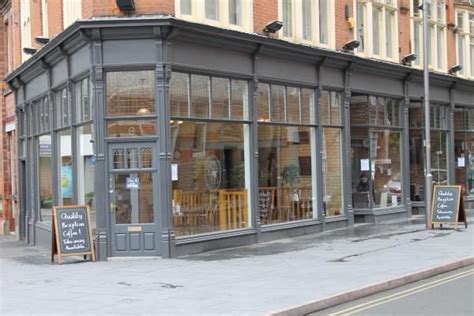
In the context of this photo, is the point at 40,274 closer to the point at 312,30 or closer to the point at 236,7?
the point at 236,7

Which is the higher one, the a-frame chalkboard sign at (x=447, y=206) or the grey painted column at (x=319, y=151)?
the grey painted column at (x=319, y=151)

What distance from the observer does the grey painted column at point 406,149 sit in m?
22.5

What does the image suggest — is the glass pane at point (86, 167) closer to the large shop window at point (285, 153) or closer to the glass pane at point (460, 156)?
the large shop window at point (285, 153)

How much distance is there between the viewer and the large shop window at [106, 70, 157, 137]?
14258mm

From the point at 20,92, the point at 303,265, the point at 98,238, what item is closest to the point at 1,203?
the point at 20,92

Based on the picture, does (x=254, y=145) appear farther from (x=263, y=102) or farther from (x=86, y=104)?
(x=86, y=104)

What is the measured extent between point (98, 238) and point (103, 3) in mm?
4878

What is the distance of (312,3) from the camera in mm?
18891

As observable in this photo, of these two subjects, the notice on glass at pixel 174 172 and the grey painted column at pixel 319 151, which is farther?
the grey painted column at pixel 319 151

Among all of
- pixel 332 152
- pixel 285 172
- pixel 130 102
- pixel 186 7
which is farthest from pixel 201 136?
pixel 332 152

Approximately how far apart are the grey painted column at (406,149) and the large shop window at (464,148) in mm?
4495

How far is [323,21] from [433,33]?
719 centimetres

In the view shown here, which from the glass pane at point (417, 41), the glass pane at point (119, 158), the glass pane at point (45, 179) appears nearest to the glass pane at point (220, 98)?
the glass pane at point (119, 158)

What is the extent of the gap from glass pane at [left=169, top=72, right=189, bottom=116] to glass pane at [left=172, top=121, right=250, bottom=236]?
1.17 feet
